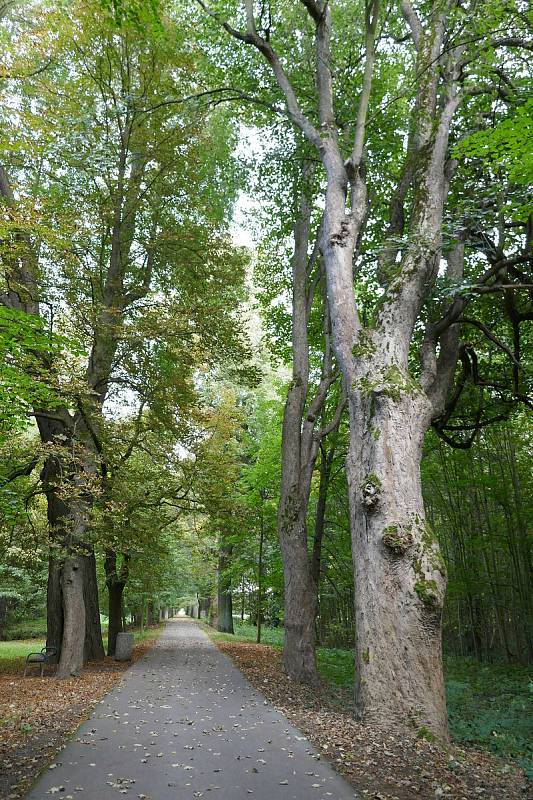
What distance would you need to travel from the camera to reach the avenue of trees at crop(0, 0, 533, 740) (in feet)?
21.9

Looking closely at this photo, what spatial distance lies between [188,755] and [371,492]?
310cm

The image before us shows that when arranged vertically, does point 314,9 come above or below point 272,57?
above

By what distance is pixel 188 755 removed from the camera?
16.9 feet

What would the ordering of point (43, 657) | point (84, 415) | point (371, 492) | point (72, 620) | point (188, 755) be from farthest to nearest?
point (43, 657), point (72, 620), point (84, 415), point (371, 492), point (188, 755)

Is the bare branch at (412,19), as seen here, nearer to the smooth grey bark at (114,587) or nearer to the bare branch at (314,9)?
the bare branch at (314,9)

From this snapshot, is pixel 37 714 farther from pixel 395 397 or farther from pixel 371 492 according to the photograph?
pixel 395 397

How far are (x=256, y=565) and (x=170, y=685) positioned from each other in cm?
955

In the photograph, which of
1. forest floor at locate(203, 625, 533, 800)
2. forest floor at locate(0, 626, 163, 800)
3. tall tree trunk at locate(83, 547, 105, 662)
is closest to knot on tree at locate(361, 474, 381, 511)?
forest floor at locate(203, 625, 533, 800)

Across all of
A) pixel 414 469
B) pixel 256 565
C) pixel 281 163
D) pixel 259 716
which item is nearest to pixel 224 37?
pixel 281 163

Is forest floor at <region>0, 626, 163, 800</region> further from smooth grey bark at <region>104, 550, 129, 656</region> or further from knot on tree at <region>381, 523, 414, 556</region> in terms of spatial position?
knot on tree at <region>381, 523, 414, 556</region>

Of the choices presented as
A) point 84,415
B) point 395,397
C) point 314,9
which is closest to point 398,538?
point 395,397

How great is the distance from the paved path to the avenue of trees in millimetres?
1210

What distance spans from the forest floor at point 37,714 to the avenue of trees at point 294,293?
39.5 inches

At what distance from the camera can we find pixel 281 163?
1201 cm
